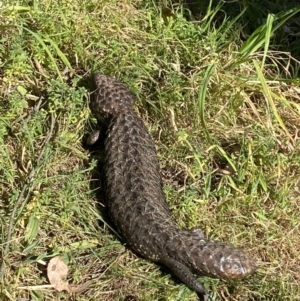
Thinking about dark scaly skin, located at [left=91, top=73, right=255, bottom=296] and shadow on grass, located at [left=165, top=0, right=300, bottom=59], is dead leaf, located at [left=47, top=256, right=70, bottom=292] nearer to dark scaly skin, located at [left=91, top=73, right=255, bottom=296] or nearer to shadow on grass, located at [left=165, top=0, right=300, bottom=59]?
dark scaly skin, located at [left=91, top=73, right=255, bottom=296]

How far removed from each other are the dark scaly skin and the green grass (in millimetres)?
121

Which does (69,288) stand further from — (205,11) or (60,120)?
(205,11)

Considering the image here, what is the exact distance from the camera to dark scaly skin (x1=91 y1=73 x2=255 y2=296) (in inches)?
201

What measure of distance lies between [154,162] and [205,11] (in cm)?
154

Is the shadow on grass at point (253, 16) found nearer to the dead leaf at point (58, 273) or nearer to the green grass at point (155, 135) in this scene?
the green grass at point (155, 135)

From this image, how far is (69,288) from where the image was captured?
5.12m

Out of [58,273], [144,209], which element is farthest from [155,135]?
[58,273]

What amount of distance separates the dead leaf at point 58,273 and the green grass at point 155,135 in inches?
1.8

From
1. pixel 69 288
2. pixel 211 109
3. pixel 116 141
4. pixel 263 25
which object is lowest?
pixel 69 288

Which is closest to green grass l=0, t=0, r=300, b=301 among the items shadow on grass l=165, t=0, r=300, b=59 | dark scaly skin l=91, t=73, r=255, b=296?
shadow on grass l=165, t=0, r=300, b=59

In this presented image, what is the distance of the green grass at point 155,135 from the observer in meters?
5.21

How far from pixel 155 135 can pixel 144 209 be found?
0.80 meters

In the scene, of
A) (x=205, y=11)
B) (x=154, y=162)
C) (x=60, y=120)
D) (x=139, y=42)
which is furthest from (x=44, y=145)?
(x=205, y=11)

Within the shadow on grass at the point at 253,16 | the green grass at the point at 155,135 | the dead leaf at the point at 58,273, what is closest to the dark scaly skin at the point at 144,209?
the green grass at the point at 155,135
